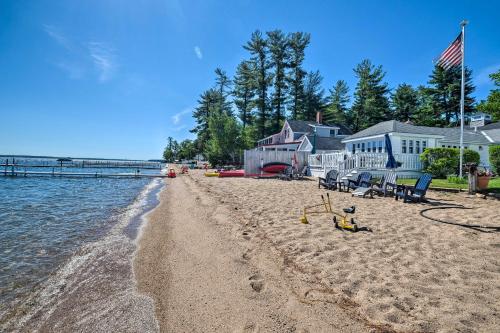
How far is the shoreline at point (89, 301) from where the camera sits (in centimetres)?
336

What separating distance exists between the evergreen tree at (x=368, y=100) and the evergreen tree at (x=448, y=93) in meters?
7.88

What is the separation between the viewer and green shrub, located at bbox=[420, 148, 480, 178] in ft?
58.7

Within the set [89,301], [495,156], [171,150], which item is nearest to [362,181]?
[495,156]

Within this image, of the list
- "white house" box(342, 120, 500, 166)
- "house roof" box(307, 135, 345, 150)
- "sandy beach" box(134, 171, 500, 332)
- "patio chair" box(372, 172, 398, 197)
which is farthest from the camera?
"house roof" box(307, 135, 345, 150)

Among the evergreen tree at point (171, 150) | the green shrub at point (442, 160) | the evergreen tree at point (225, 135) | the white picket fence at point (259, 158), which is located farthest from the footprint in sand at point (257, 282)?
the evergreen tree at point (171, 150)

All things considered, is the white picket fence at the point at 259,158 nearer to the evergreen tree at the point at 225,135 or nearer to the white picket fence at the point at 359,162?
the white picket fence at the point at 359,162

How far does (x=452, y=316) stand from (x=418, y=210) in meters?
6.71

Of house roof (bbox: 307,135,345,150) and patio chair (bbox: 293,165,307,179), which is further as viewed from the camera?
house roof (bbox: 307,135,345,150)

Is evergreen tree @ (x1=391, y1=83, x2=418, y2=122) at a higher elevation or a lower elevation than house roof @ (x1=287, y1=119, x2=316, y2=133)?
higher

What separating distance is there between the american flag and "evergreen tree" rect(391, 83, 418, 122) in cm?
3934

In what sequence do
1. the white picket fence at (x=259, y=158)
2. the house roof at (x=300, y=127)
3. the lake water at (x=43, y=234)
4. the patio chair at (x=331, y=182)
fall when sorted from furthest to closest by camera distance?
the house roof at (x=300, y=127)
the white picket fence at (x=259, y=158)
the patio chair at (x=331, y=182)
the lake water at (x=43, y=234)

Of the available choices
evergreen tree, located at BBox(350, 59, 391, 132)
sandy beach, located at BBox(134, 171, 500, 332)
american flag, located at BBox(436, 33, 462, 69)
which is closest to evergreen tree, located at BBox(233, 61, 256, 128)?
evergreen tree, located at BBox(350, 59, 391, 132)

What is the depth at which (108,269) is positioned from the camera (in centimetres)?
514

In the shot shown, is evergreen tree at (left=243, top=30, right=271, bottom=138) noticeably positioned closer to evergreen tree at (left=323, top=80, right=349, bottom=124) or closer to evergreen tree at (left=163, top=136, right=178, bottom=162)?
evergreen tree at (left=323, top=80, right=349, bottom=124)
